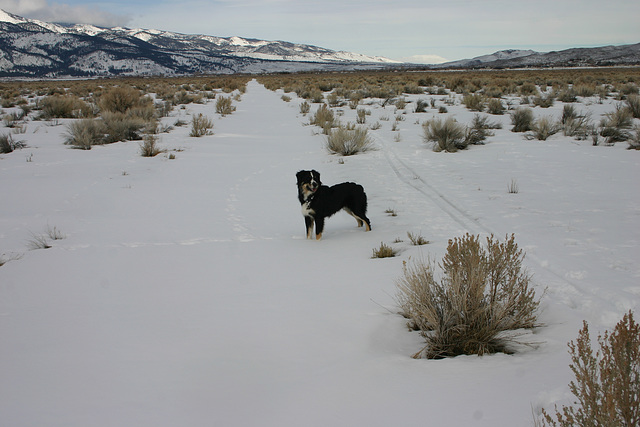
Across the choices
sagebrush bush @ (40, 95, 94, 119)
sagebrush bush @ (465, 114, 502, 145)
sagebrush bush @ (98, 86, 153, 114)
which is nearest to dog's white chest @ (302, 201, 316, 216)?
sagebrush bush @ (465, 114, 502, 145)

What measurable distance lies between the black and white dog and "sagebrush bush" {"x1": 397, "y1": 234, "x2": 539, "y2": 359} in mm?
2623

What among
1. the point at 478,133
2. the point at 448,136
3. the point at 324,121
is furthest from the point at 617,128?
the point at 324,121

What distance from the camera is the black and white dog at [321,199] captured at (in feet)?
18.5

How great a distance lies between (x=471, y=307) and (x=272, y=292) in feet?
6.59

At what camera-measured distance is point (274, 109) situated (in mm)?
24391

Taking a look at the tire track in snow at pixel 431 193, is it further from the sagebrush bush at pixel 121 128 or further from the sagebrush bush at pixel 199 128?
the sagebrush bush at pixel 121 128

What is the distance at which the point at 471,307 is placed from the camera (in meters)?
3.03

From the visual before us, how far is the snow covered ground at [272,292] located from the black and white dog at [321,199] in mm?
334

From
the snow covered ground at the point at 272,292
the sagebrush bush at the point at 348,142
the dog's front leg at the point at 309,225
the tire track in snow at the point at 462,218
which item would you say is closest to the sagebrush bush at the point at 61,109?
the snow covered ground at the point at 272,292

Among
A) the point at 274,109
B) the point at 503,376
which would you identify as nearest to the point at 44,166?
the point at 503,376

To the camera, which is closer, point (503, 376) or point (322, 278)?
point (503, 376)

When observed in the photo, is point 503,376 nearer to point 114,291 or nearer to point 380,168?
point 114,291

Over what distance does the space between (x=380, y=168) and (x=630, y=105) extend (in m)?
11.0

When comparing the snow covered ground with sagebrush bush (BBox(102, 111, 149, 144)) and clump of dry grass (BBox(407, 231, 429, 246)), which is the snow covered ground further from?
sagebrush bush (BBox(102, 111, 149, 144))
